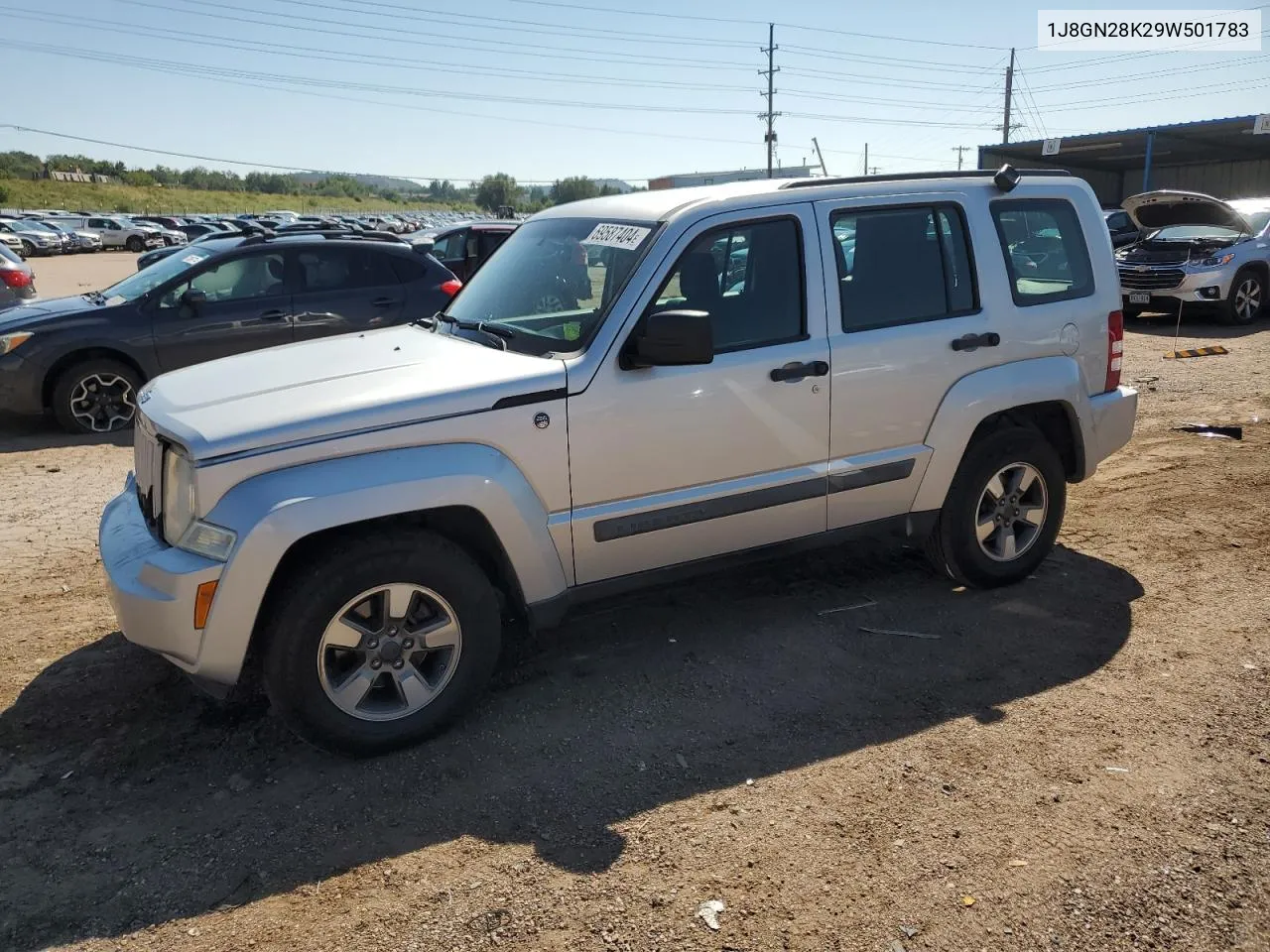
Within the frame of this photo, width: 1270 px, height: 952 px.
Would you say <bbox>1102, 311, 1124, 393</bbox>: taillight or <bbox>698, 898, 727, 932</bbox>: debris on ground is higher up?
<bbox>1102, 311, 1124, 393</bbox>: taillight

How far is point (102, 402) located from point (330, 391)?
6.21m

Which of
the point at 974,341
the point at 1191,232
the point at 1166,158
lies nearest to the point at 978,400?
the point at 974,341

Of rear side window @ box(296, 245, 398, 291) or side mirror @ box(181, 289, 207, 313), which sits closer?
side mirror @ box(181, 289, 207, 313)

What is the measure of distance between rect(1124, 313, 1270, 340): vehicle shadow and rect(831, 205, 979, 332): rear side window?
1031 cm

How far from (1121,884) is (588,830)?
162 centimetres

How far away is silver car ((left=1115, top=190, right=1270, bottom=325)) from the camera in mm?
13594

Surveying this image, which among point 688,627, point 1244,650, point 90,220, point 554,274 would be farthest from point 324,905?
point 90,220

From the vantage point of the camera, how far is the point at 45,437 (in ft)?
28.4

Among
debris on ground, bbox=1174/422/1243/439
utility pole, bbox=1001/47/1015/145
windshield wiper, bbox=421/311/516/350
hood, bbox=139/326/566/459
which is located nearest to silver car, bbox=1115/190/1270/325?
debris on ground, bbox=1174/422/1243/439

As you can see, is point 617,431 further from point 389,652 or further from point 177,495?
point 177,495

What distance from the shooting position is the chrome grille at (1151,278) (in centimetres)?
1371

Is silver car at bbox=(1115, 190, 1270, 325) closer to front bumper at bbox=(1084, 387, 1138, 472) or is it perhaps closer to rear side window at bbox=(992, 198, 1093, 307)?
front bumper at bbox=(1084, 387, 1138, 472)

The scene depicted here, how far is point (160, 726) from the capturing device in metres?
3.84

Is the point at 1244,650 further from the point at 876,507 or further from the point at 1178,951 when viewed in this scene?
the point at 1178,951
